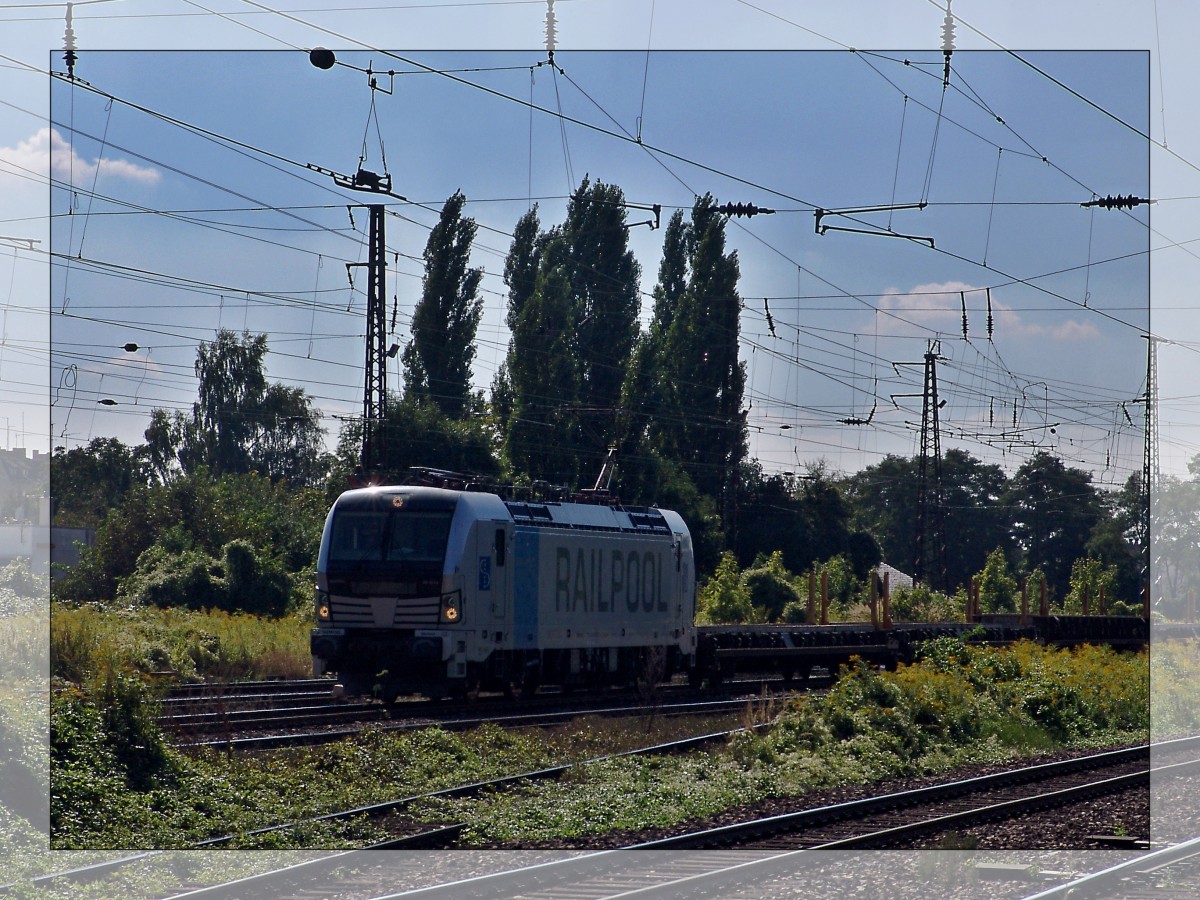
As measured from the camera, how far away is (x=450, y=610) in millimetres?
19172

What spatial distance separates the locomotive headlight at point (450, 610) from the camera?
19.2 metres

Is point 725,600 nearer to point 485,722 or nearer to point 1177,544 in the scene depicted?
point 485,722

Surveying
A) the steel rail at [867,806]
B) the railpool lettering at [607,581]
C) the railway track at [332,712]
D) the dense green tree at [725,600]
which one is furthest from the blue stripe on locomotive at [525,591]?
the dense green tree at [725,600]

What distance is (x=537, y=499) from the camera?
2220 cm

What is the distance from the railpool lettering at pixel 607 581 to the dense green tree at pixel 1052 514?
44680 millimetres

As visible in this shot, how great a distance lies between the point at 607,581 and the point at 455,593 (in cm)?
448

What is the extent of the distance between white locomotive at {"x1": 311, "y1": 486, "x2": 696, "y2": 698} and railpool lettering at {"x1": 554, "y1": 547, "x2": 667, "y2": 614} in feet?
0.12

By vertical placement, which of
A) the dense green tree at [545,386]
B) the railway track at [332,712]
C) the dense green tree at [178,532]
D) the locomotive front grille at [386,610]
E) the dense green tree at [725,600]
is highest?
the dense green tree at [545,386]

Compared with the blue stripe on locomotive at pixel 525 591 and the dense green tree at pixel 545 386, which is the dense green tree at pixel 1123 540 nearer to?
the dense green tree at pixel 545 386

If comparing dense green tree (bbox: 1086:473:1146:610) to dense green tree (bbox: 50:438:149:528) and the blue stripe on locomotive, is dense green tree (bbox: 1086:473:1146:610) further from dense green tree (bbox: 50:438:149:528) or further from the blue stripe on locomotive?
dense green tree (bbox: 50:438:149:528)

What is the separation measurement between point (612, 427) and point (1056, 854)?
3059 cm

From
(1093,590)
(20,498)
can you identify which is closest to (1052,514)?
(1093,590)

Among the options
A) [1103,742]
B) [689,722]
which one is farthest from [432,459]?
[1103,742]

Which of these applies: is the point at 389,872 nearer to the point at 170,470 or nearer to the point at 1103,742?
the point at 1103,742
